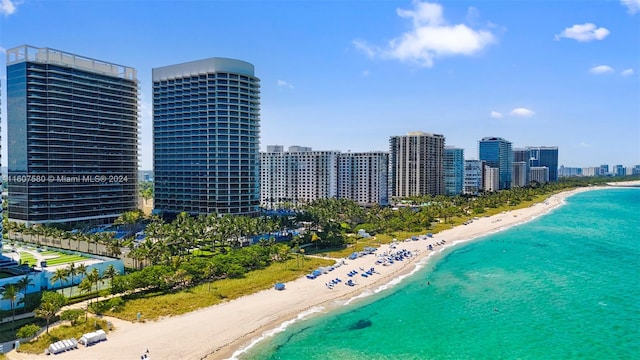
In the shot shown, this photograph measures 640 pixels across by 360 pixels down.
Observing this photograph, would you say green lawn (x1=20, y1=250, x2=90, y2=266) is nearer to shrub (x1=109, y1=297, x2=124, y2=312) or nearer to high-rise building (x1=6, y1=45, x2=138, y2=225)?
shrub (x1=109, y1=297, x2=124, y2=312)

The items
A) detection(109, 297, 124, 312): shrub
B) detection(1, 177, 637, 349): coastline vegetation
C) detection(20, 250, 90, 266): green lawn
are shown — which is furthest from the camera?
detection(20, 250, 90, 266): green lawn

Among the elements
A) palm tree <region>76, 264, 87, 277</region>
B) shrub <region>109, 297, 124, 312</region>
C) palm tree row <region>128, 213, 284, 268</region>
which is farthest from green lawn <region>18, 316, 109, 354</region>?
palm tree row <region>128, 213, 284, 268</region>

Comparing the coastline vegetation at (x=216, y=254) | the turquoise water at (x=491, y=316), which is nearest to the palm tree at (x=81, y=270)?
the coastline vegetation at (x=216, y=254)

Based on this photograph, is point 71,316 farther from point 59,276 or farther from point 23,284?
point 59,276

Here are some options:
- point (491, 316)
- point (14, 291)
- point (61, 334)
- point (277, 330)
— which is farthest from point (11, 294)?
point (491, 316)

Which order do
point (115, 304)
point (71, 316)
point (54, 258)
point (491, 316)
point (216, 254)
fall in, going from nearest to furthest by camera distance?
point (71, 316)
point (115, 304)
point (491, 316)
point (54, 258)
point (216, 254)
